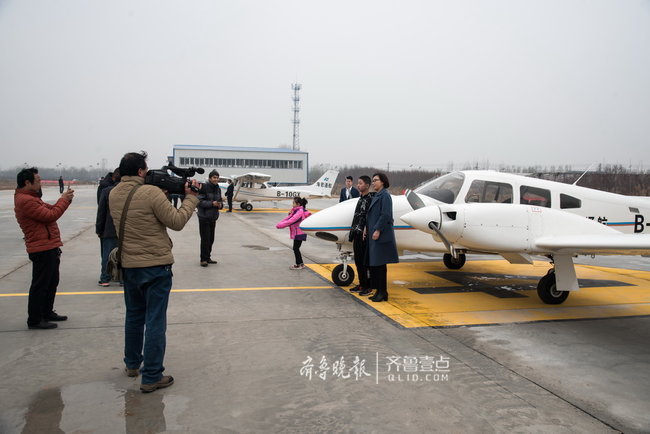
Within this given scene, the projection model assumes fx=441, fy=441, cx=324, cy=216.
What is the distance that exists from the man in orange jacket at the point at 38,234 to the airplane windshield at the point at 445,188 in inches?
219

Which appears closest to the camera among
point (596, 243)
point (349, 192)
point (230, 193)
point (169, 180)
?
point (169, 180)

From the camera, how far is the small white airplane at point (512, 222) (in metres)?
6.25

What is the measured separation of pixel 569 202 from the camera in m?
7.59

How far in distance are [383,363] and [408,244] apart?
365 centimetres

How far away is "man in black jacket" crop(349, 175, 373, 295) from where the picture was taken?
268 inches

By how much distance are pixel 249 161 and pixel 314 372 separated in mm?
64302

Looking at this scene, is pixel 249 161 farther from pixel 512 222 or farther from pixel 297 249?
pixel 512 222

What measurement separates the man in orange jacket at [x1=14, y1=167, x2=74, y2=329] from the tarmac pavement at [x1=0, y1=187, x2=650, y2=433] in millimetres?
343

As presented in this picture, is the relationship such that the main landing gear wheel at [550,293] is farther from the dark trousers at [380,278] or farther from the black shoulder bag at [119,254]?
the black shoulder bag at [119,254]

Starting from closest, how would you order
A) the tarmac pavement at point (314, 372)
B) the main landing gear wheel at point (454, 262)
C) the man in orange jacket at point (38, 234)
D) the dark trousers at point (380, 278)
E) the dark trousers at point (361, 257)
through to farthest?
the tarmac pavement at point (314, 372) → the man in orange jacket at point (38, 234) → the dark trousers at point (380, 278) → the dark trousers at point (361, 257) → the main landing gear wheel at point (454, 262)

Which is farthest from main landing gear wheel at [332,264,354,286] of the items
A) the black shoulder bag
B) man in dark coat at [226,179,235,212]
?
man in dark coat at [226,179,235,212]

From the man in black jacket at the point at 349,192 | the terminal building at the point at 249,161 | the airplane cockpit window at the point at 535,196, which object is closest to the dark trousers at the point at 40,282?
the airplane cockpit window at the point at 535,196

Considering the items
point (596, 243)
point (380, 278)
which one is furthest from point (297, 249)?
point (596, 243)

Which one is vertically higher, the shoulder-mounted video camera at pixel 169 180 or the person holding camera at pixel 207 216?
the shoulder-mounted video camera at pixel 169 180
